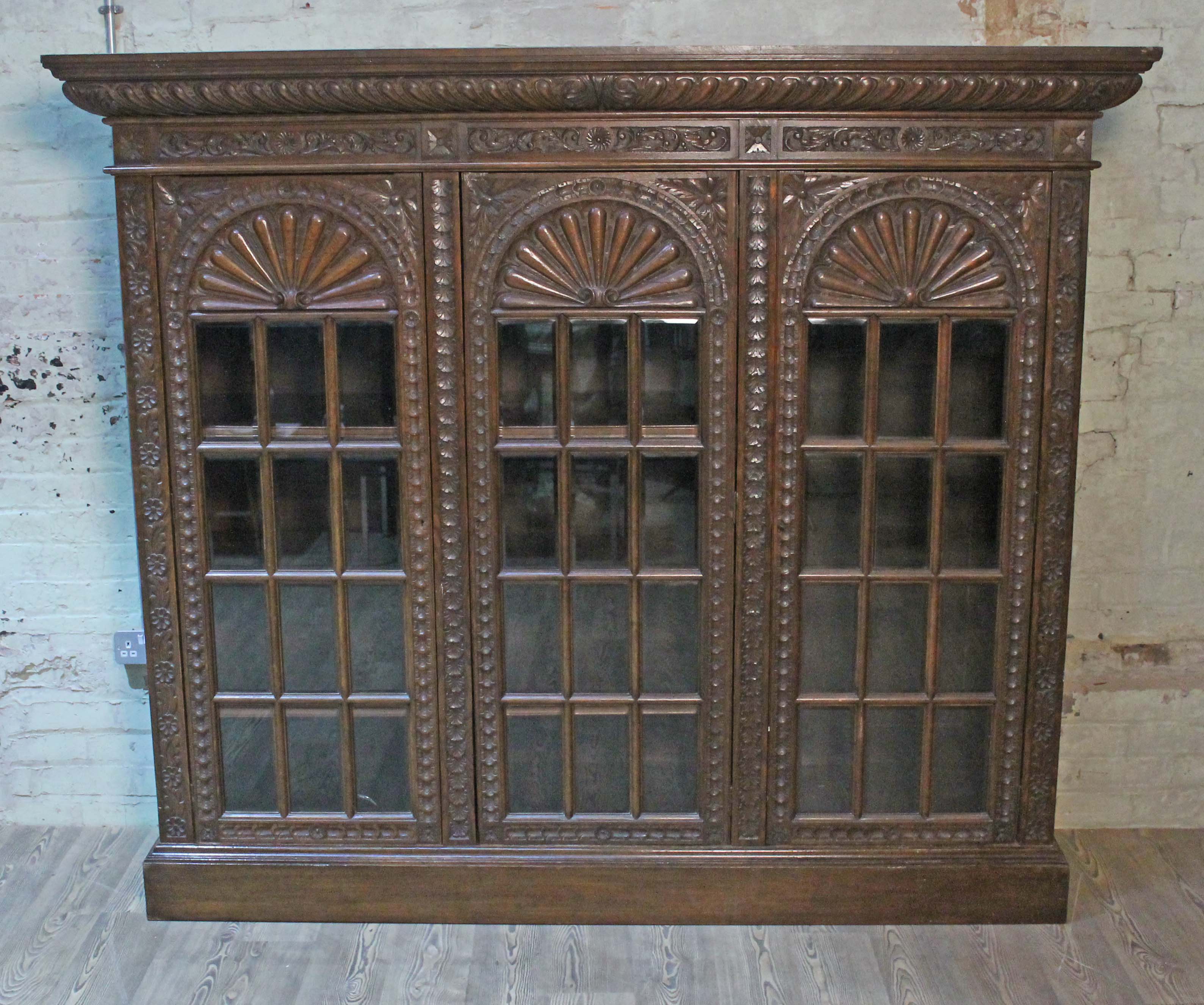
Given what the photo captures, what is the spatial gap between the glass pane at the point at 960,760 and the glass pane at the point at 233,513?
1.64 m

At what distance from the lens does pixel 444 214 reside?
2.39m

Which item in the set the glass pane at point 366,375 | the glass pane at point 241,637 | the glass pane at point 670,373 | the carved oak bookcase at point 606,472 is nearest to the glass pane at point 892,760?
the carved oak bookcase at point 606,472

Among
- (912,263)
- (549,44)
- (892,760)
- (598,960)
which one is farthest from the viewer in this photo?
(549,44)

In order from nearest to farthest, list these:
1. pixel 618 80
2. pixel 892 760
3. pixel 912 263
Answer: pixel 618 80
pixel 912 263
pixel 892 760

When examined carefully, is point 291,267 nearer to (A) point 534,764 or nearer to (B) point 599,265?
(B) point 599,265

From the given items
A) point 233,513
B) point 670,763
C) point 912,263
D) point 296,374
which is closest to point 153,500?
point 233,513

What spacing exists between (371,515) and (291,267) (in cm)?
58

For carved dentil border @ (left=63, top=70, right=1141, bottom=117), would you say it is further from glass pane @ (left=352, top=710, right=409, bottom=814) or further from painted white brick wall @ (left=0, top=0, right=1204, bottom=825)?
glass pane @ (left=352, top=710, right=409, bottom=814)

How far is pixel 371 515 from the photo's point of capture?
2523 millimetres

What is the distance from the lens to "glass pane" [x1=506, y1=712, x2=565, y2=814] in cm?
260

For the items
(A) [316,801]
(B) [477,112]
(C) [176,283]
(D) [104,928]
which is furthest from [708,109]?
(D) [104,928]

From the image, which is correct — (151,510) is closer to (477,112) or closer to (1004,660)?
(477,112)

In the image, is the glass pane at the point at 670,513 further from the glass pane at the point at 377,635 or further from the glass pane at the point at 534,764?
the glass pane at the point at 377,635

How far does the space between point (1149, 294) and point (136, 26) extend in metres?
2.65
